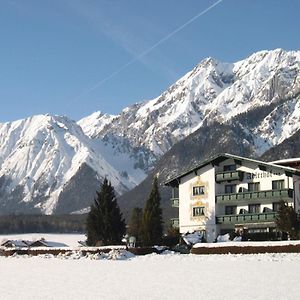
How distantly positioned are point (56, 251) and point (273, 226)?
2743cm

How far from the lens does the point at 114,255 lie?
2544 inches

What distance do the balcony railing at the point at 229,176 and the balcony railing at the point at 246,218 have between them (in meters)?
5.42

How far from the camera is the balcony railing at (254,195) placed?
82.0 meters

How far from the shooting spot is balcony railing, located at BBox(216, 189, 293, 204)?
82000 millimetres

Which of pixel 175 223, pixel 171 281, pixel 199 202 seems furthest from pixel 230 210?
pixel 171 281

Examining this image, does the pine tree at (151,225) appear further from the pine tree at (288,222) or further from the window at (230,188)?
the pine tree at (288,222)

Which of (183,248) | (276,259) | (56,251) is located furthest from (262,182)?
(276,259)

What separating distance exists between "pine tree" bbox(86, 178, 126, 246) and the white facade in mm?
11656

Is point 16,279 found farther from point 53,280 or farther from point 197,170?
point 197,170

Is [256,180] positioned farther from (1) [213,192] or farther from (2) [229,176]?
(1) [213,192]

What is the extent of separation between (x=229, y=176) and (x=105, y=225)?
18421 millimetres

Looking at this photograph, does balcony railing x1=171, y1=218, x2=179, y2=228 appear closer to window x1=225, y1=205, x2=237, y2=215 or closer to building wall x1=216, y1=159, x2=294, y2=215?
building wall x1=216, y1=159, x2=294, y2=215

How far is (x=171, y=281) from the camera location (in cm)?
3756

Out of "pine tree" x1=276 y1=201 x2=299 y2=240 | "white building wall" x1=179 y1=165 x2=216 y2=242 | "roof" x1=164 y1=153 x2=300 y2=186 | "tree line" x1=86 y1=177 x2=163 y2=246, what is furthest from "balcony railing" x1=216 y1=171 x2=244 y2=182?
"pine tree" x1=276 y1=201 x2=299 y2=240
